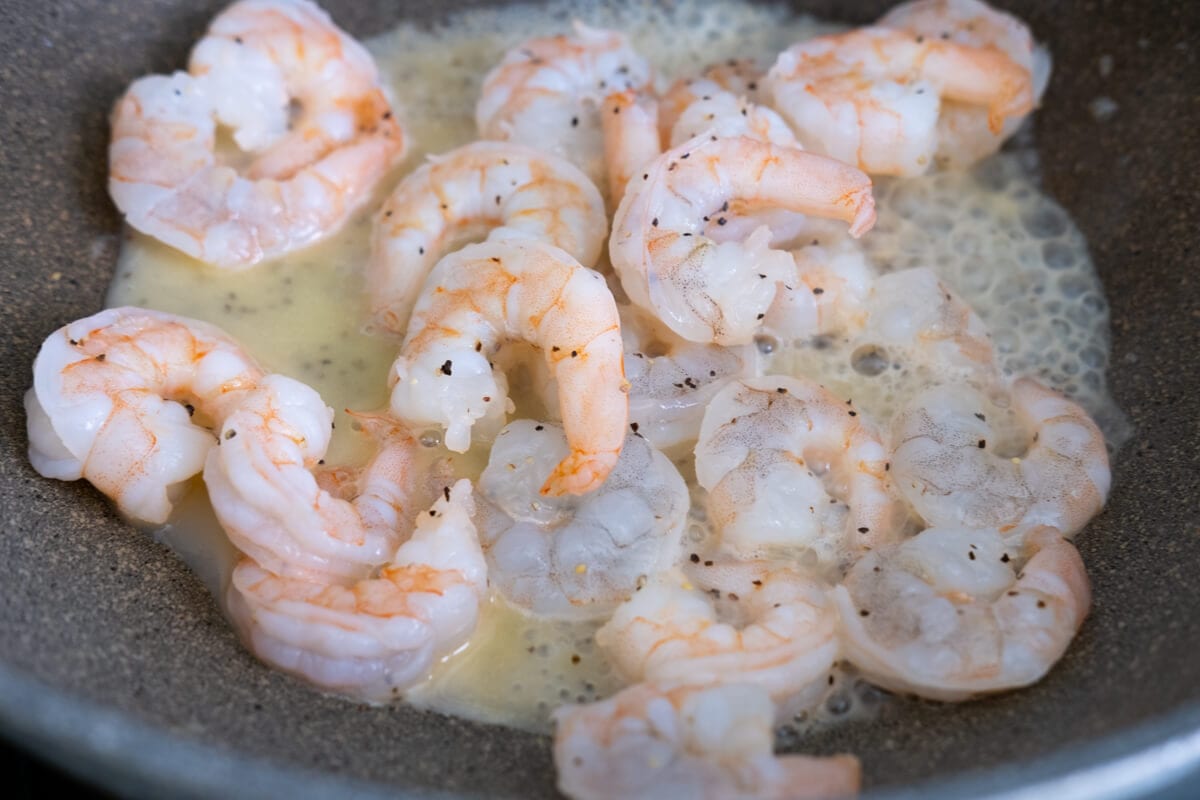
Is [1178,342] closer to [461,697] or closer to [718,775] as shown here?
[718,775]

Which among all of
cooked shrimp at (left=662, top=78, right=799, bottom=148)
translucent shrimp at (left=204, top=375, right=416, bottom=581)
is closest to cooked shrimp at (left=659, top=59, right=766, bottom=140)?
cooked shrimp at (left=662, top=78, right=799, bottom=148)

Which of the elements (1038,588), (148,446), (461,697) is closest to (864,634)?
(1038,588)

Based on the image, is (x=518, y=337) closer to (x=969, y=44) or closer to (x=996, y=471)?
(x=996, y=471)

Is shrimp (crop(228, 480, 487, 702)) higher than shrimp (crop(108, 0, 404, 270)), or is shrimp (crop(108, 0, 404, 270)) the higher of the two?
shrimp (crop(108, 0, 404, 270))

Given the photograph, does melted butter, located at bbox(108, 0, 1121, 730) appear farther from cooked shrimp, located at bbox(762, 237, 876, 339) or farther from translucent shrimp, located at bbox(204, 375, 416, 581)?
A: translucent shrimp, located at bbox(204, 375, 416, 581)

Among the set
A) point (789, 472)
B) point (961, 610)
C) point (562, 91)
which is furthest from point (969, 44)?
point (961, 610)
